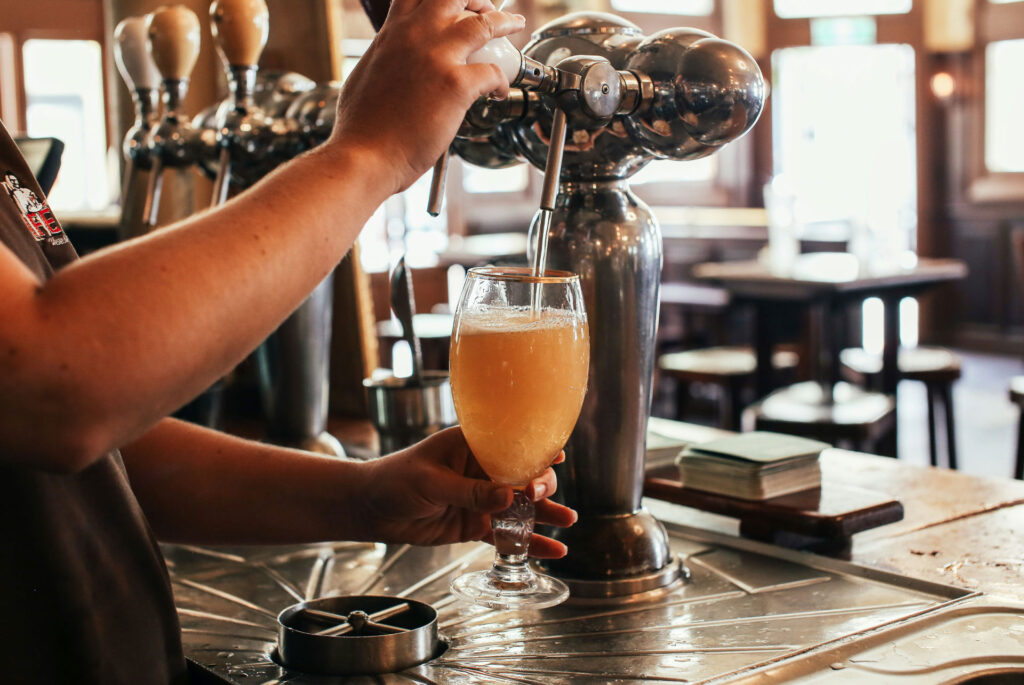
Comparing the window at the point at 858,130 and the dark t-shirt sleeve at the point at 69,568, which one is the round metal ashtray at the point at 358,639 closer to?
the dark t-shirt sleeve at the point at 69,568

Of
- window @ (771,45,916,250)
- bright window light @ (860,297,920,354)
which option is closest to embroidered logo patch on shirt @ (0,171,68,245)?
bright window light @ (860,297,920,354)

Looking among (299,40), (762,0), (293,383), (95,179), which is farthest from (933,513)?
(762,0)

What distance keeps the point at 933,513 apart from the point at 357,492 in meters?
0.68

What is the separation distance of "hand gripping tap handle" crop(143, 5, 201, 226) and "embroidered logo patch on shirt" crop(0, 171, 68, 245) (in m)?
0.54

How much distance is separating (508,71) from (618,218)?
277mm

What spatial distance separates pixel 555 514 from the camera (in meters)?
0.94

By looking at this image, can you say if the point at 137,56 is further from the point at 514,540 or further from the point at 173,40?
the point at 514,540

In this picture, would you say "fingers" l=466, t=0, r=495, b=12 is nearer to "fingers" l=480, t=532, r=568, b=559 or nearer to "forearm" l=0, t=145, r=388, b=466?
"forearm" l=0, t=145, r=388, b=466

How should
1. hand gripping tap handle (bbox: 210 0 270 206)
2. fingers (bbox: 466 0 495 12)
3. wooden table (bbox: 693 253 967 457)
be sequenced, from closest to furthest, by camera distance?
fingers (bbox: 466 0 495 12) → hand gripping tap handle (bbox: 210 0 270 206) → wooden table (bbox: 693 253 967 457)

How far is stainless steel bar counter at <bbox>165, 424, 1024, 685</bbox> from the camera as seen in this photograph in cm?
82

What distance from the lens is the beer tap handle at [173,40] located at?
141 centimetres

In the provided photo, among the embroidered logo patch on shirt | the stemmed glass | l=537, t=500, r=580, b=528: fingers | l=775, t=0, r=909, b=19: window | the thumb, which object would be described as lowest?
l=537, t=500, r=580, b=528: fingers

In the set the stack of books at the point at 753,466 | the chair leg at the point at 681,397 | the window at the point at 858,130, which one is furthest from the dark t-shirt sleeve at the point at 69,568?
the window at the point at 858,130

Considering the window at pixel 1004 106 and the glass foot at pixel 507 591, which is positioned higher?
the window at pixel 1004 106
